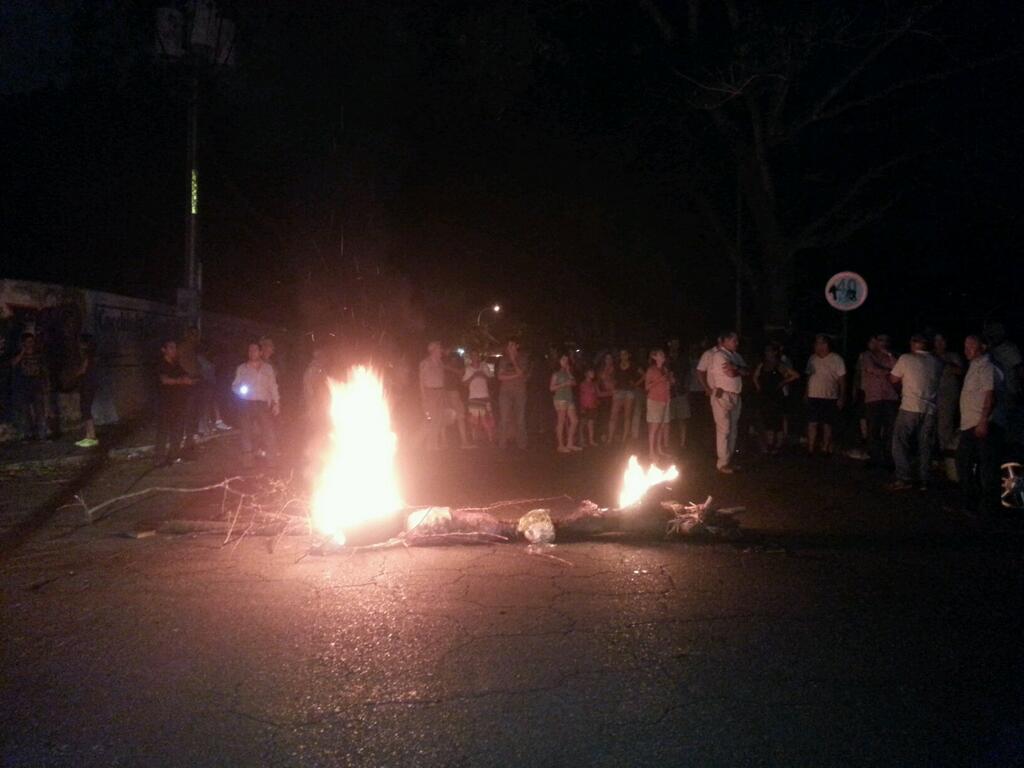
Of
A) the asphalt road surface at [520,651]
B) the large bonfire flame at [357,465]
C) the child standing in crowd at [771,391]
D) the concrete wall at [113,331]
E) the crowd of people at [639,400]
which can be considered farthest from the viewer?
the concrete wall at [113,331]

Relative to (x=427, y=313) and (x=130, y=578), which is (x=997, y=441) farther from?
(x=427, y=313)

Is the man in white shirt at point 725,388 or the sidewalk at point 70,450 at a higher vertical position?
the man in white shirt at point 725,388

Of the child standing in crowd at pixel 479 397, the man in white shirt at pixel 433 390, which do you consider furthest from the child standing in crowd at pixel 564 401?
the man in white shirt at pixel 433 390

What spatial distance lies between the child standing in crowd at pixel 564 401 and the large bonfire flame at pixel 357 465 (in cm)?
398

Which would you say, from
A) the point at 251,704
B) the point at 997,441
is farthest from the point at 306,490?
the point at 997,441

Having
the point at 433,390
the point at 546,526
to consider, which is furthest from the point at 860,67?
the point at 546,526

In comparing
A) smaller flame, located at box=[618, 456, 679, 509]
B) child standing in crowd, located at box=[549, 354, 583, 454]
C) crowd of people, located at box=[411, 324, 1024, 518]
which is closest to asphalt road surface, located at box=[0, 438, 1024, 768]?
smaller flame, located at box=[618, 456, 679, 509]

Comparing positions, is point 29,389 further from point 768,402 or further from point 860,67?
point 860,67

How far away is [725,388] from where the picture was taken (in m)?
12.1

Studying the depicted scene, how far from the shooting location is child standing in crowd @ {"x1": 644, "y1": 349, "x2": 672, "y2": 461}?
45.0 feet

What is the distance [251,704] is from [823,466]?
980cm

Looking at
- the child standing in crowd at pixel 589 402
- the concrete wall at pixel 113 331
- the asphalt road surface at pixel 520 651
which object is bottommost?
the asphalt road surface at pixel 520 651

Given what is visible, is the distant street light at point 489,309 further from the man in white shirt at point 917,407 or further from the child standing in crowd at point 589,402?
the man in white shirt at point 917,407

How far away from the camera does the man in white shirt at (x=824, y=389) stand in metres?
13.5
